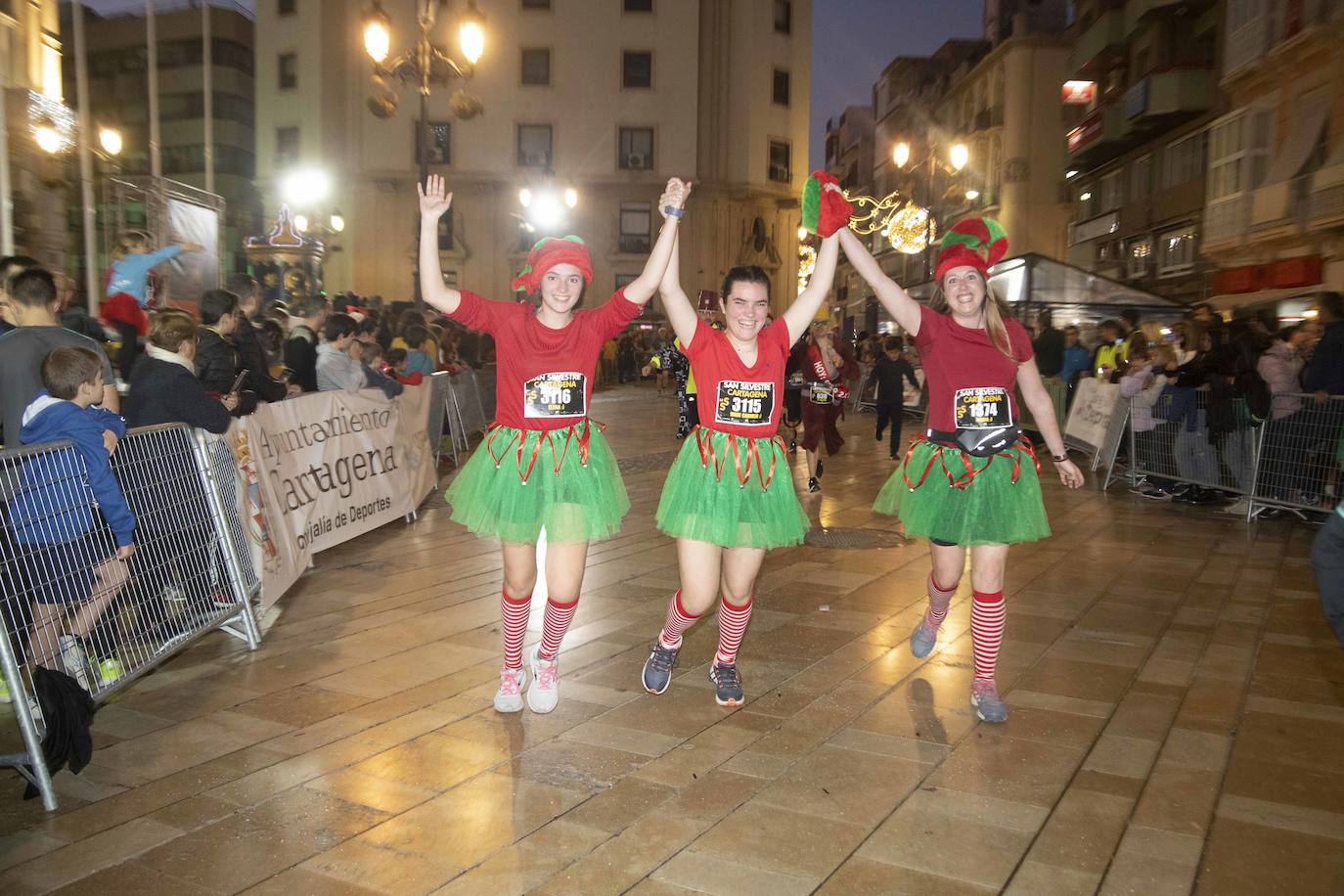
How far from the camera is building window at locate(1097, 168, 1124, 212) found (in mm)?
32819

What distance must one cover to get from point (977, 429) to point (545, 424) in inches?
78.1

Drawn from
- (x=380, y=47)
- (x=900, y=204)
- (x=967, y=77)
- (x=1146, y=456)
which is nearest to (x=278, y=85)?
(x=967, y=77)

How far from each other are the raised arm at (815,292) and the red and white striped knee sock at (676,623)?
1.33 meters

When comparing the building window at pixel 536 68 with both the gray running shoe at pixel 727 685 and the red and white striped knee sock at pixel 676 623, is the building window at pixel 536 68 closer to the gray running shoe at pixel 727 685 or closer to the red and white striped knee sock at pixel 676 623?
the red and white striped knee sock at pixel 676 623

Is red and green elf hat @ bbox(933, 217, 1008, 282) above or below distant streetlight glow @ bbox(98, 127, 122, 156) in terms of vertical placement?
below

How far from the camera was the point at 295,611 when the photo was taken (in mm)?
6453

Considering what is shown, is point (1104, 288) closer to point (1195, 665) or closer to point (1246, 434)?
point (1246, 434)

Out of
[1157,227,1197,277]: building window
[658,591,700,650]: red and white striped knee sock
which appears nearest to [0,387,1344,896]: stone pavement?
[658,591,700,650]: red and white striped knee sock

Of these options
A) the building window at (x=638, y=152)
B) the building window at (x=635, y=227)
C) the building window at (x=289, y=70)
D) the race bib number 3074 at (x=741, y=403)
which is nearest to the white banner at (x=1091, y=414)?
the race bib number 3074 at (x=741, y=403)

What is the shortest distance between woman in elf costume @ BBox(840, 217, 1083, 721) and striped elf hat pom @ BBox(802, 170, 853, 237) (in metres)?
0.17

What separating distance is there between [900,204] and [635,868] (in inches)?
550

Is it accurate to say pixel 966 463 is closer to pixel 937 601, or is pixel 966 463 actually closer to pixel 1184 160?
pixel 937 601

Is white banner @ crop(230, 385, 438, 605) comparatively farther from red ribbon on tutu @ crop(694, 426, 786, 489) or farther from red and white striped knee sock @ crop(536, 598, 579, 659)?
red ribbon on tutu @ crop(694, 426, 786, 489)

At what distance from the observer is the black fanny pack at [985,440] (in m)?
4.75
